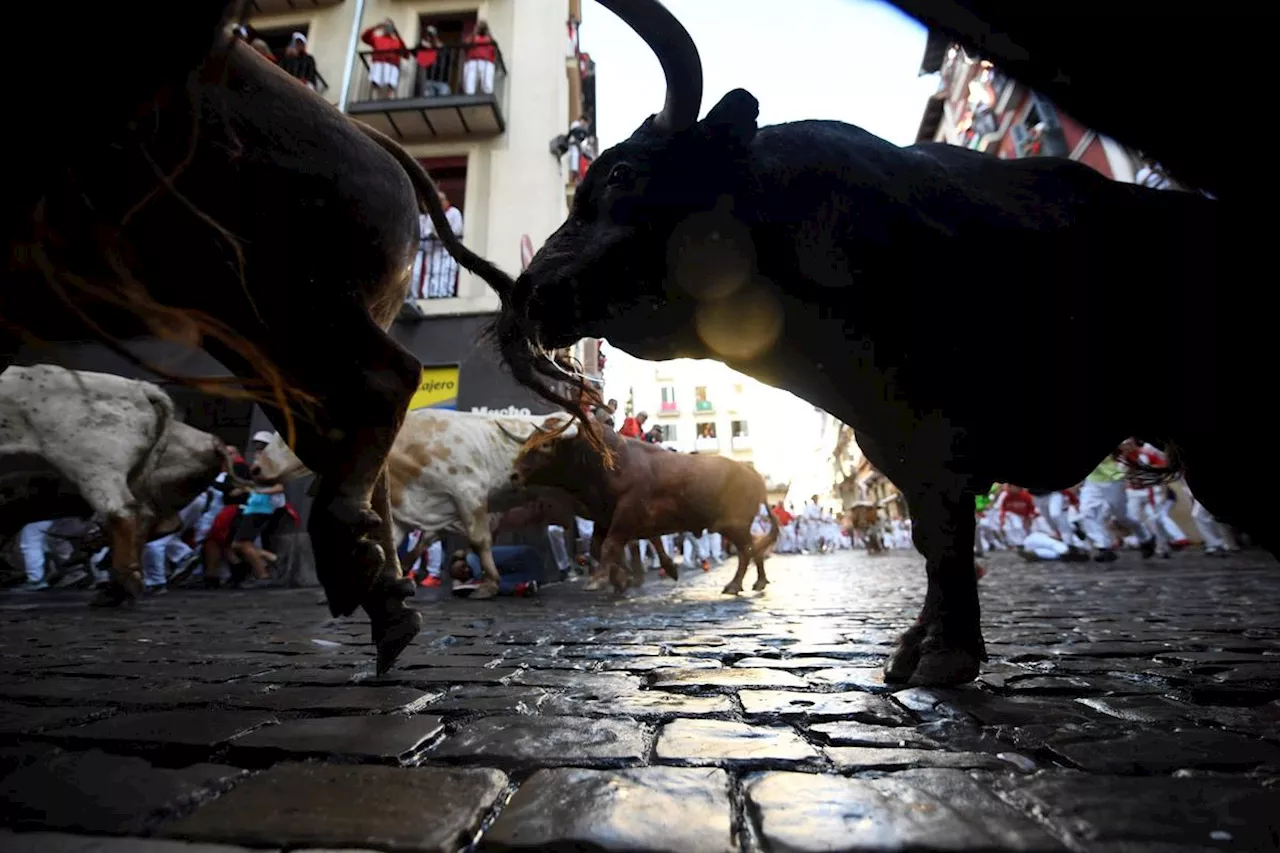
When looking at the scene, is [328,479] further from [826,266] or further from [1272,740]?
[1272,740]

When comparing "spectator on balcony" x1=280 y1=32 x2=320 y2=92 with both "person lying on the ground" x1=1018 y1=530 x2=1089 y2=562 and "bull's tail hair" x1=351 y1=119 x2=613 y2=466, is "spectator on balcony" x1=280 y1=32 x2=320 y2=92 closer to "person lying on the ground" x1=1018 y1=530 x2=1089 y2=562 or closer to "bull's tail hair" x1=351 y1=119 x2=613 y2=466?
"bull's tail hair" x1=351 y1=119 x2=613 y2=466

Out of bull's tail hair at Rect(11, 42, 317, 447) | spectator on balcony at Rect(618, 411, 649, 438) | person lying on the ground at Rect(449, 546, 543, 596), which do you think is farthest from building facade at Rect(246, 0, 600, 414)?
bull's tail hair at Rect(11, 42, 317, 447)

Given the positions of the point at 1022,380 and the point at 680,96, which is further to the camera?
the point at 680,96

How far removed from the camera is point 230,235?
3.97 feet

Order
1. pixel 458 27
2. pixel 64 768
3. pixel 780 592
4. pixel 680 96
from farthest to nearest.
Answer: pixel 458 27, pixel 780 592, pixel 680 96, pixel 64 768

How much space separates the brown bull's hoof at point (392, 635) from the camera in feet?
7.80

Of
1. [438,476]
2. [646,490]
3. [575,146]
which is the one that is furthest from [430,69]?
[646,490]

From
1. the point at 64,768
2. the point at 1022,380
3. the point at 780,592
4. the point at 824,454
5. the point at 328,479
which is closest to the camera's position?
the point at 64,768

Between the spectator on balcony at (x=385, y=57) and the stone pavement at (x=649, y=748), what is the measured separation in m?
14.6

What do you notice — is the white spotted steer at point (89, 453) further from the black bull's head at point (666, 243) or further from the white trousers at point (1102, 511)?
the white trousers at point (1102, 511)

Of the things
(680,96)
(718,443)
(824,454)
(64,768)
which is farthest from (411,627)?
(824,454)

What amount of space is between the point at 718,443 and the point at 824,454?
54.8ft

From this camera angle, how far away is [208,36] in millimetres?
1027

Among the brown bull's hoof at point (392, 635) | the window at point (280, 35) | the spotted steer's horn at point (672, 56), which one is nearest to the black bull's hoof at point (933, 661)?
the brown bull's hoof at point (392, 635)
